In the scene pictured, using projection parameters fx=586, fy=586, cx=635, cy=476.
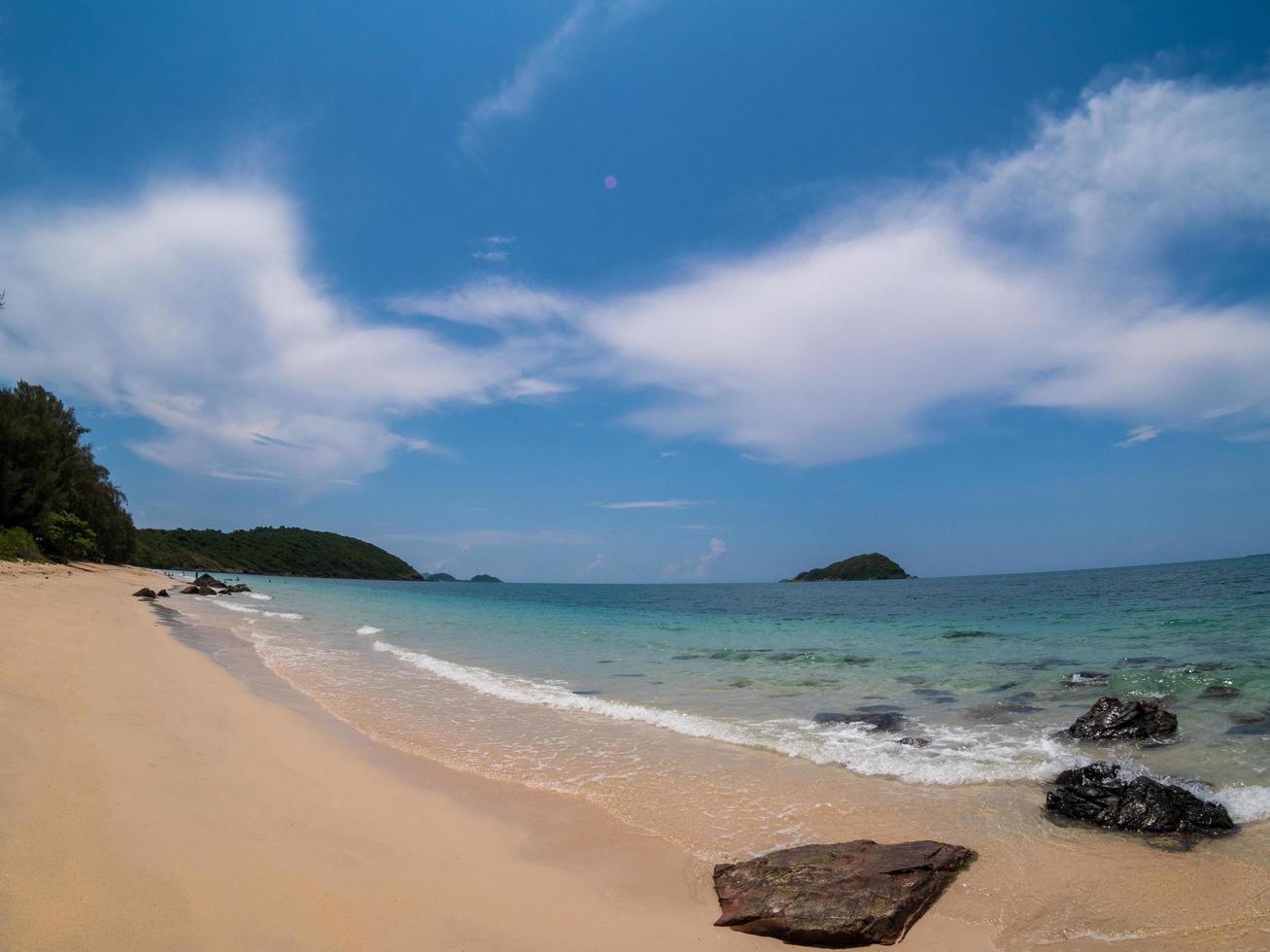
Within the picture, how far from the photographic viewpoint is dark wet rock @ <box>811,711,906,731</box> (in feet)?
35.7

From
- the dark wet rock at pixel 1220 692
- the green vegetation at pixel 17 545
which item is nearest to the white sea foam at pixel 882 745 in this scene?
the dark wet rock at pixel 1220 692

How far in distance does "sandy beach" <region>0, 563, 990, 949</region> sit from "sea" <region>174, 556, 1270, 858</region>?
3.44ft

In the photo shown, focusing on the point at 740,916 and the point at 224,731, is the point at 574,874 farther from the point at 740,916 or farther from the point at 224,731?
the point at 224,731

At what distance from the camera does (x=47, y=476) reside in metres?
39.7

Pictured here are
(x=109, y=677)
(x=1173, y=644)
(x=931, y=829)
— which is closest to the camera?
(x=931, y=829)

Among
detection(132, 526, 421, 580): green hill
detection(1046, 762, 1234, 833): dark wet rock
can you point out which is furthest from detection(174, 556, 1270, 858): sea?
detection(132, 526, 421, 580): green hill

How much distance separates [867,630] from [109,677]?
29325 mm

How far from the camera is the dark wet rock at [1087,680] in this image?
546 inches

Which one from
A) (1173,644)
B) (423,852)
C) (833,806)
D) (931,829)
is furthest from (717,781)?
(1173,644)

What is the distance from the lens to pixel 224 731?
8.34m

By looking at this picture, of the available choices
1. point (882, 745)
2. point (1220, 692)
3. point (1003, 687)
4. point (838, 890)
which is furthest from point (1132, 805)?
point (1220, 692)

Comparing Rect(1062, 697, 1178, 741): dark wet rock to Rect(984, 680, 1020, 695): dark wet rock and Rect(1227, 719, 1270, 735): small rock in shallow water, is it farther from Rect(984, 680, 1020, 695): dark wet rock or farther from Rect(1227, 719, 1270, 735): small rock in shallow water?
Rect(984, 680, 1020, 695): dark wet rock

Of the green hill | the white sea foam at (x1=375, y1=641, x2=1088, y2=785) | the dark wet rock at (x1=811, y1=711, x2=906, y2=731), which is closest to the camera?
the white sea foam at (x1=375, y1=641, x2=1088, y2=785)

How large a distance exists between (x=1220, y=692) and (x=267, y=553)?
174692 millimetres
